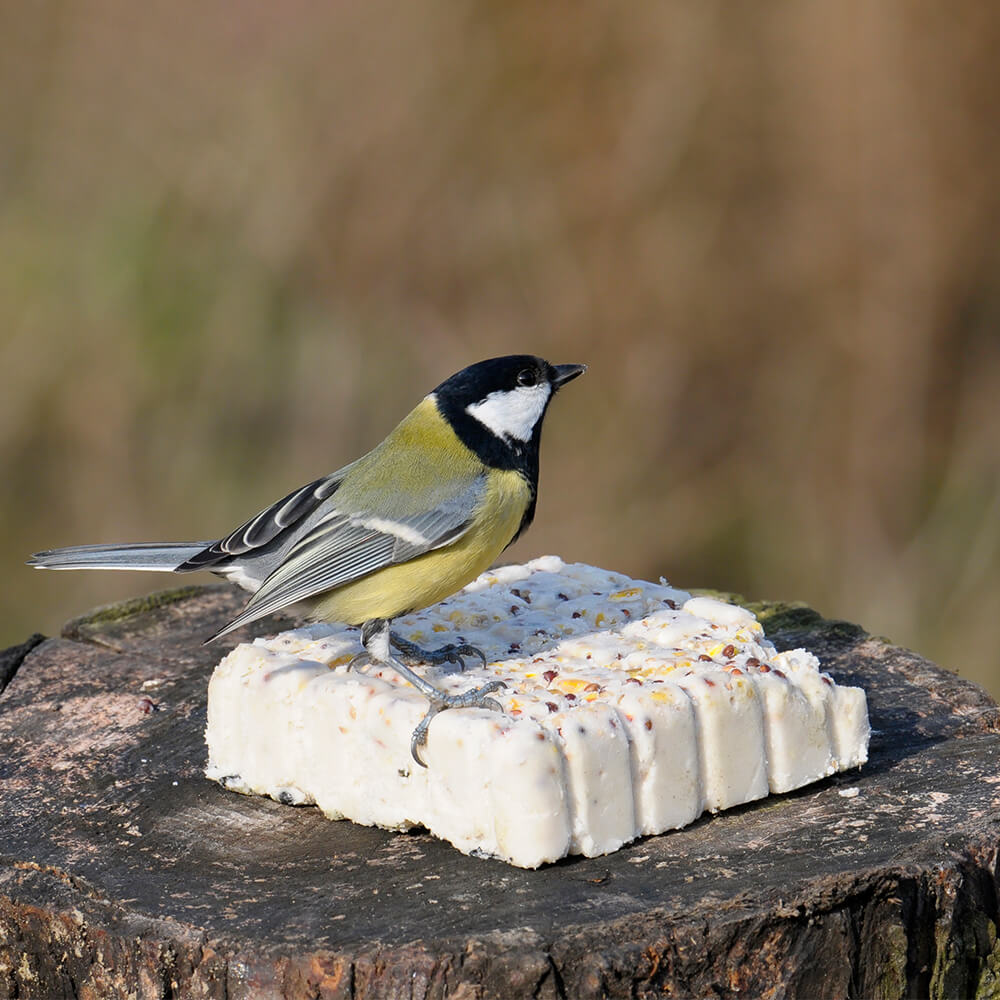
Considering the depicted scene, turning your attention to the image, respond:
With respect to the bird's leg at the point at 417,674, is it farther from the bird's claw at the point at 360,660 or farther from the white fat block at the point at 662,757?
the white fat block at the point at 662,757

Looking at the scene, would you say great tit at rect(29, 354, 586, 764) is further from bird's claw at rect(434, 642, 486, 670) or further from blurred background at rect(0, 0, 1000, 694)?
blurred background at rect(0, 0, 1000, 694)

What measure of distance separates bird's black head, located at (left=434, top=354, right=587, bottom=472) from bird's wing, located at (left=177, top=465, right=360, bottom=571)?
0.35m

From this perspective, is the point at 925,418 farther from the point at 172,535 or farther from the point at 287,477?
the point at 172,535

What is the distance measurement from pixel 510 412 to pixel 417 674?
29.0 inches

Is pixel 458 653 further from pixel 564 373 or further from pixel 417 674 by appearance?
pixel 564 373

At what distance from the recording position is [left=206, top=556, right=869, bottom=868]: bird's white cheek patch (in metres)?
2.62

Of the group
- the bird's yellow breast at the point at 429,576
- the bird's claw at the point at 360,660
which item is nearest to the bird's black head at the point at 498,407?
the bird's yellow breast at the point at 429,576

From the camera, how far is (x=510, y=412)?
11.0 ft

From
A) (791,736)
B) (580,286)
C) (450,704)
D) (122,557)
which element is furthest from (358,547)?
(580,286)

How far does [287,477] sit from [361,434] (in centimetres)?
41

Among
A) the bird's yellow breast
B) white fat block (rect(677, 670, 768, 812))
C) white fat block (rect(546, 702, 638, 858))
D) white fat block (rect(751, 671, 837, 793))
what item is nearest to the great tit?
the bird's yellow breast

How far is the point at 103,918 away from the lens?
2.47 m

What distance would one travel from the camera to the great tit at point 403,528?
3096 mm

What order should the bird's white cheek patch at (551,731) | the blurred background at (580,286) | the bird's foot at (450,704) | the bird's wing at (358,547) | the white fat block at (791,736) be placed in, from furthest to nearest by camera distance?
the blurred background at (580,286) < the bird's wing at (358,547) < the white fat block at (791,736) < the bird's foot at (450,704) < the bird's white cheek patch at (551,731)
